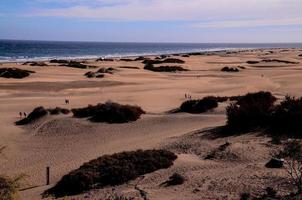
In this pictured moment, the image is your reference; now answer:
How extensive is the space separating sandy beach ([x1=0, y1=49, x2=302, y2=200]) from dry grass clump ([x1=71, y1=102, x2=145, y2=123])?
44 centimetres

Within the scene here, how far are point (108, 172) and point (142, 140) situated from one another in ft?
20.1

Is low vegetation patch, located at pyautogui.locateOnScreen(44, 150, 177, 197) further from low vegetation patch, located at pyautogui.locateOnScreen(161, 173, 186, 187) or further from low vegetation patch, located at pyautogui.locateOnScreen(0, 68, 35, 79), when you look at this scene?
low vegetation patch, located at pyautogui.locateOnScreen(0, 68, 35, 79)

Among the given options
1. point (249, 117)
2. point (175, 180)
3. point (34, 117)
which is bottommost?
point (34, 117)

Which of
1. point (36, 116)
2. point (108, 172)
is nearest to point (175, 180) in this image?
point (108, 172)

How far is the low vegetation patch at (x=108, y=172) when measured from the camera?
13.1m

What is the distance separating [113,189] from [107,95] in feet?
73.7

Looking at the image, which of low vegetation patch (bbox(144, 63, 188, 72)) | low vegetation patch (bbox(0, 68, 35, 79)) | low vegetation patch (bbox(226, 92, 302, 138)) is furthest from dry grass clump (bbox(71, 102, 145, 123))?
low vegetation patch (bbox(144, 63, 188, 72))

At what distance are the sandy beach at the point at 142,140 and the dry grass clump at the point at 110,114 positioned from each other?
1.44 feet

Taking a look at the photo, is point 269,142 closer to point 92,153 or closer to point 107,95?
point 92,153

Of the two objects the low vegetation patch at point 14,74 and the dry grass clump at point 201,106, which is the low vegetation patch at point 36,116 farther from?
the low vegetation patch at point 14,74

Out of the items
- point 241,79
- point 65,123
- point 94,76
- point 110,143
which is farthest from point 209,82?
point 110,143

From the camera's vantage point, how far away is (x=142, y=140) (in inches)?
768

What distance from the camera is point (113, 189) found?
12695 millimetres

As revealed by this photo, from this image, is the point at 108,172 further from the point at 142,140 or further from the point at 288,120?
the point at 288,120
